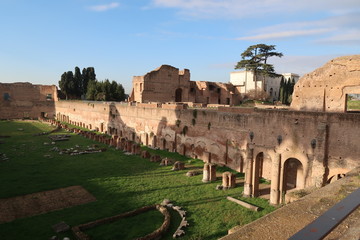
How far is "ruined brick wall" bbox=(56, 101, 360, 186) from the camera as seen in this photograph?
8.77 metres

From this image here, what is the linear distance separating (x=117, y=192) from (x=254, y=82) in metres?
29.7

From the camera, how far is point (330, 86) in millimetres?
10945

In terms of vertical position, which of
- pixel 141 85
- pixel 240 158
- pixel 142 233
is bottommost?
pixel 142 233

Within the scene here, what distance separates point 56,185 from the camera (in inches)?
444

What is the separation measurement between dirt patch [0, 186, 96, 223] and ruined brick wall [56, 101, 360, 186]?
7078 millimetres

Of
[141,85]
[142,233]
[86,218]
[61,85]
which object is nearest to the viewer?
[142,233]

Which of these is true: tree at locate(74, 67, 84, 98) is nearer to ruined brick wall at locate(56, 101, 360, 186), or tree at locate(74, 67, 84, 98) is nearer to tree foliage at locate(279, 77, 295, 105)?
ruined brick wall at locate(56, 101, 360, 186)

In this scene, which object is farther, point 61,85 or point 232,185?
point 61,85

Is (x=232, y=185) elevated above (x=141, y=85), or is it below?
below

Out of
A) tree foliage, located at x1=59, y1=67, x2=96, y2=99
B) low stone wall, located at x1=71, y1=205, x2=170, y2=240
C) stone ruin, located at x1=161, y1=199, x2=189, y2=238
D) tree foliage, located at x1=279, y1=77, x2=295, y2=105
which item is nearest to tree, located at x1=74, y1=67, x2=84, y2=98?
tree foliage, located at x1=59, y1=67, x2=96, y2=99

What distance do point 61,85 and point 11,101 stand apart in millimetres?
8635

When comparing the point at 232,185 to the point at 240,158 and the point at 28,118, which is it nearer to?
the point at 240,158

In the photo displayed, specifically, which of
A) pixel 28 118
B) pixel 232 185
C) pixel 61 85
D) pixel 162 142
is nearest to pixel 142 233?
pixel 232 185

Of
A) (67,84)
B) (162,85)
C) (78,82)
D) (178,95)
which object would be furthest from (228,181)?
(78,82)
